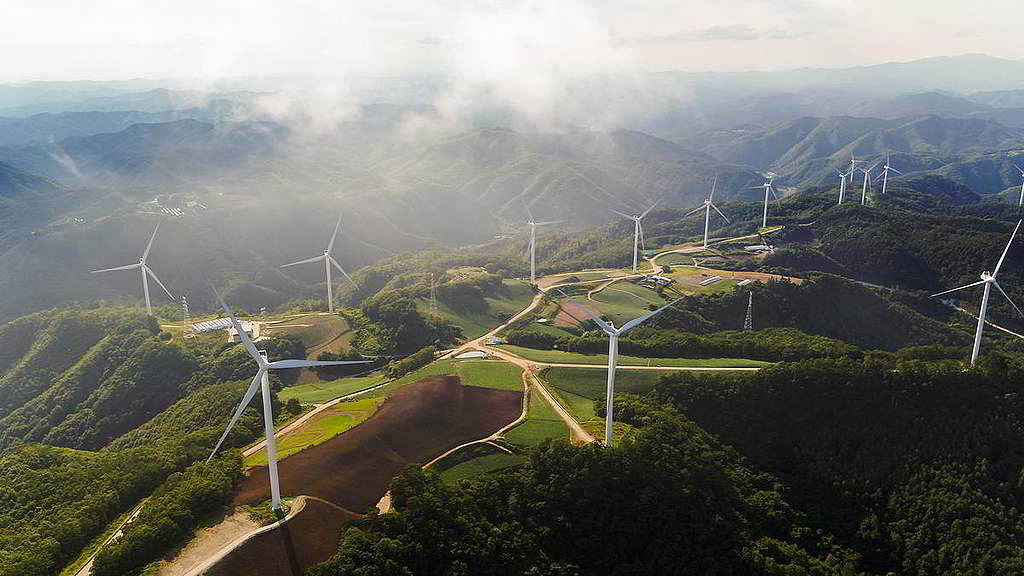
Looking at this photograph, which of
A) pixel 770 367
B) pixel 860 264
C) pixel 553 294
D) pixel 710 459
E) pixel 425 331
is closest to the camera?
pixel 710 459

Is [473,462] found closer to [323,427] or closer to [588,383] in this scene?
[323,427]

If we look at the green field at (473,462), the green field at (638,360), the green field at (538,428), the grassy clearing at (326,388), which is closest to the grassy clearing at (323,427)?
the grassy clearing at (326,388)

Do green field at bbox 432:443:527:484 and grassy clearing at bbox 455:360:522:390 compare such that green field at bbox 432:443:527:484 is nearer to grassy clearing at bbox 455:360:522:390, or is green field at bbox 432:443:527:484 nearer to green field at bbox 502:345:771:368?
grassy clearing at bbox 455:360:522:390

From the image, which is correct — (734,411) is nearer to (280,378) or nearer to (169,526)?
(169,526)

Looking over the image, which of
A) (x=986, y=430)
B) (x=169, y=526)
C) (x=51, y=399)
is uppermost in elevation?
(x=169, y=526)

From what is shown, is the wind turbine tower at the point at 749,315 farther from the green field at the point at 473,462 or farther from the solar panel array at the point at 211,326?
the solar panel array at the point at 211,326

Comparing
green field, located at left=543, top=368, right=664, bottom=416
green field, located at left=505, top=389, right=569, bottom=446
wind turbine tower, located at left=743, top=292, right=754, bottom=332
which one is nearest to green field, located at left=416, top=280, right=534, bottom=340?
green field, located at left=543, top=368, right=664, bottom=416

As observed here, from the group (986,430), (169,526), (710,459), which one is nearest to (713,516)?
(710,459)

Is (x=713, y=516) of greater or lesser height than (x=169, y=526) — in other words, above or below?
below
